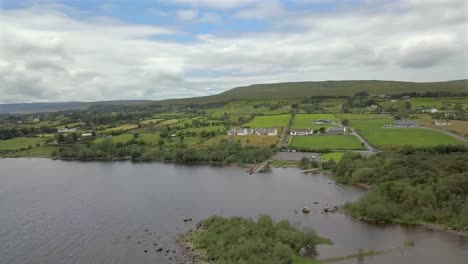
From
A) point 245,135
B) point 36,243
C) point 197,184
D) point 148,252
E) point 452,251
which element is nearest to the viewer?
point 452,251

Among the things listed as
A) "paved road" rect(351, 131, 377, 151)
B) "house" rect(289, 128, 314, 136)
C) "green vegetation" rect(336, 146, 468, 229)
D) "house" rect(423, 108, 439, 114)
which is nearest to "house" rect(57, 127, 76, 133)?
"house" rect(289, 128, 314, 136)

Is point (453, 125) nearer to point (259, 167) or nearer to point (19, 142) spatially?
point (259, 167)

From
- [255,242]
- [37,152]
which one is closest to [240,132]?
[37,152]

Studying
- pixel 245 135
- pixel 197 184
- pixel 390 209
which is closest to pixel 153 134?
pixel 245 135

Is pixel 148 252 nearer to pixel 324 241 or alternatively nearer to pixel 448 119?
pixel 324 241

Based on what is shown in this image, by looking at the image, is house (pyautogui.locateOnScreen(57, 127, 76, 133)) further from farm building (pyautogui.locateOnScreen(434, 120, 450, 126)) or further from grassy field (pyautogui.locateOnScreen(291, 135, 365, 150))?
farm building (pyautogui.locateOnScreen(434, 120, 450, 126))

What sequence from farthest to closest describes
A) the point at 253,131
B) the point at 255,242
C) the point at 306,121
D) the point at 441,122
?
the point at 306,121
the point at 253,131
the point at 441,122
the point at 255,242

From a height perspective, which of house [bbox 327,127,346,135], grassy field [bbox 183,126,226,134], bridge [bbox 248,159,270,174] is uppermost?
grassy field [bbox 183,126,226,134]
